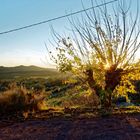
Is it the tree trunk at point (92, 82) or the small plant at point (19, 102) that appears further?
the tree trunk at point (92, 82)

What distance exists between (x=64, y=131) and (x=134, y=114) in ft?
13.1

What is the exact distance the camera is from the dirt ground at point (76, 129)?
11.3m

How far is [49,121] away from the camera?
14125mm

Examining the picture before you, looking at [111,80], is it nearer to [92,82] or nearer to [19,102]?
[92,82]

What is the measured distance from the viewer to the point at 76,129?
12.3m

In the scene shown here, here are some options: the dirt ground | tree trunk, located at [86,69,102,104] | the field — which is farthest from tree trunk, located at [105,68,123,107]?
the dirt ground

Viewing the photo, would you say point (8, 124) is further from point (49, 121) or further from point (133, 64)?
point (133, 64)

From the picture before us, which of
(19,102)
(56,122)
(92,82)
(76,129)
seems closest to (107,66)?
(92,82)

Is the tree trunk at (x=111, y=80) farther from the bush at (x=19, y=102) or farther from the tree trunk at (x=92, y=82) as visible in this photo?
the bush at (x=19, y=102)

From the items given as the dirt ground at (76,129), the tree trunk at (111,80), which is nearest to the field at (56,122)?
the dirt ground at (76,129)

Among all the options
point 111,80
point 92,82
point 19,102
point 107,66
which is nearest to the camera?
point 19,102

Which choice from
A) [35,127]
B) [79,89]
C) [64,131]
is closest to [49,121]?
[35,127]

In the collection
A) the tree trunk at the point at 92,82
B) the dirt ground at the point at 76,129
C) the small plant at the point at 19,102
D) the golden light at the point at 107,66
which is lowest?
the dirt ground at the point at 76,129

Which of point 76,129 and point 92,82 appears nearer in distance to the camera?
point 76,129
